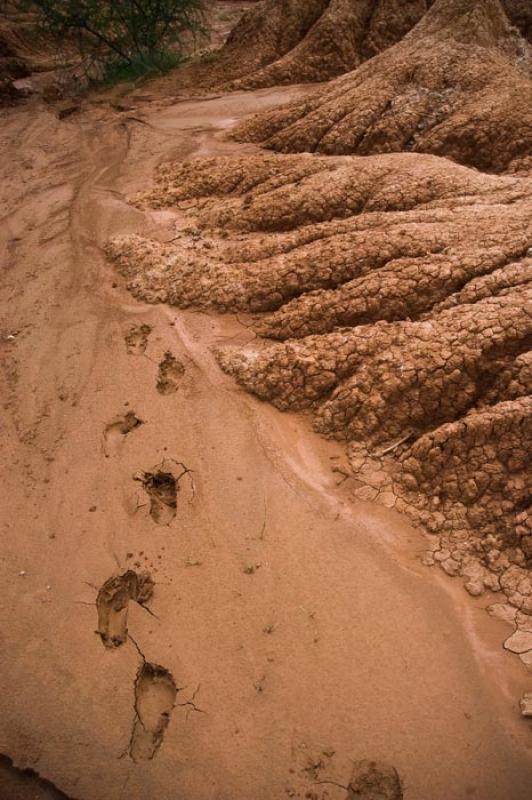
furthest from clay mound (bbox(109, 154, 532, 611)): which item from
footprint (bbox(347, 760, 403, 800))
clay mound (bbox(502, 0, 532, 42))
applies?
clay mound (bbox(502, 0, 532, 42))

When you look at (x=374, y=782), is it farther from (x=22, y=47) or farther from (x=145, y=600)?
(x=22, y=47)

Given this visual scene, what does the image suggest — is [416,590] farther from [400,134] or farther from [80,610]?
[400,134]

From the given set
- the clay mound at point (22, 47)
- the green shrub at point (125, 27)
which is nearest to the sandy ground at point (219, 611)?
the green shrub at point (125, 27)

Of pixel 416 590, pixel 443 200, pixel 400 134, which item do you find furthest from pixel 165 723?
pixel 400 134

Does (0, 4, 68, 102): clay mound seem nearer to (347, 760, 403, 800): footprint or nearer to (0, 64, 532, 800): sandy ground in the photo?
(0, 64, 532, 800): sandy ground

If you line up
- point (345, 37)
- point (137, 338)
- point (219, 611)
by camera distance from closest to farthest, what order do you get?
point (219, 611) → point (137, 338) → point (345, 37)

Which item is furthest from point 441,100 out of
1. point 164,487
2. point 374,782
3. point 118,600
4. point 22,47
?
point 22,47

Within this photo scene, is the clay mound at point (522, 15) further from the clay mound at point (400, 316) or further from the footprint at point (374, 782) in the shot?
the footprint at point (374, 782)
